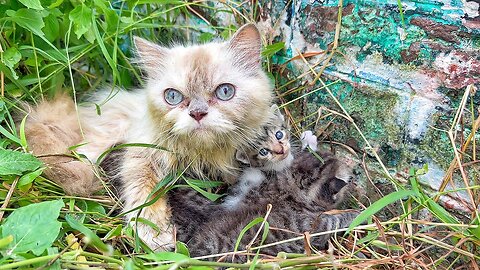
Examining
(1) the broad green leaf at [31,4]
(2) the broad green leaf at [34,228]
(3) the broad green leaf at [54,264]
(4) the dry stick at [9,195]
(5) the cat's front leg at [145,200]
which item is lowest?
(5) the cat's front leg at [145,200]

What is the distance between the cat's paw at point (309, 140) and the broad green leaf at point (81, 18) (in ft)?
3.55

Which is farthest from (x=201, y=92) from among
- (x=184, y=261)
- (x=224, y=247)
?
(x=184, y=261)

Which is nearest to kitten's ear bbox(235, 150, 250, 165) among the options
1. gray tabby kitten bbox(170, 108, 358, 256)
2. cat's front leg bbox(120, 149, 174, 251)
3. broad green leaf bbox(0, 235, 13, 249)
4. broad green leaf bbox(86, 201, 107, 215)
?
gray tabby kitten bbox(170, 108, 358, 256)

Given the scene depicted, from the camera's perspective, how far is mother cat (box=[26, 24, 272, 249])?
2047 millimetres

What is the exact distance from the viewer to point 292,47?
8.34 ft

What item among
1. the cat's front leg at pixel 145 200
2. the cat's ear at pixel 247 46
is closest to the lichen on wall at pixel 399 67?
the cat's ear at pixel 247 46

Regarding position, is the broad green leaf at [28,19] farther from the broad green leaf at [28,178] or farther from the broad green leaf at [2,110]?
the broad green leaf at [28,178]

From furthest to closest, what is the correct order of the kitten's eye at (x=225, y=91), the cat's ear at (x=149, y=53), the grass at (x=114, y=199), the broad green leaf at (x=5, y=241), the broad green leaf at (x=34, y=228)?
the cat's ear at (x=149, y=53) < the kitten's eye at (x=225, y=91) < the grass at (x=114, y=199) < the broad green leaf at (x=34, y=228) < the broad green leaf at (x=5, y=241)

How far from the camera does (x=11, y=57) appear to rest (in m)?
2.22

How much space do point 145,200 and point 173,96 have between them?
461mm

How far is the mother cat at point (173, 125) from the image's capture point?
205 cm

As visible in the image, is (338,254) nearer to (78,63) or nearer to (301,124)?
(301,124)

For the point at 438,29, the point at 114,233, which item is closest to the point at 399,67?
the point at 438,29

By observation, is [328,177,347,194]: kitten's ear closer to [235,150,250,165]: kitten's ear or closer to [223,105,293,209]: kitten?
[223,105,293,209]: kitten
